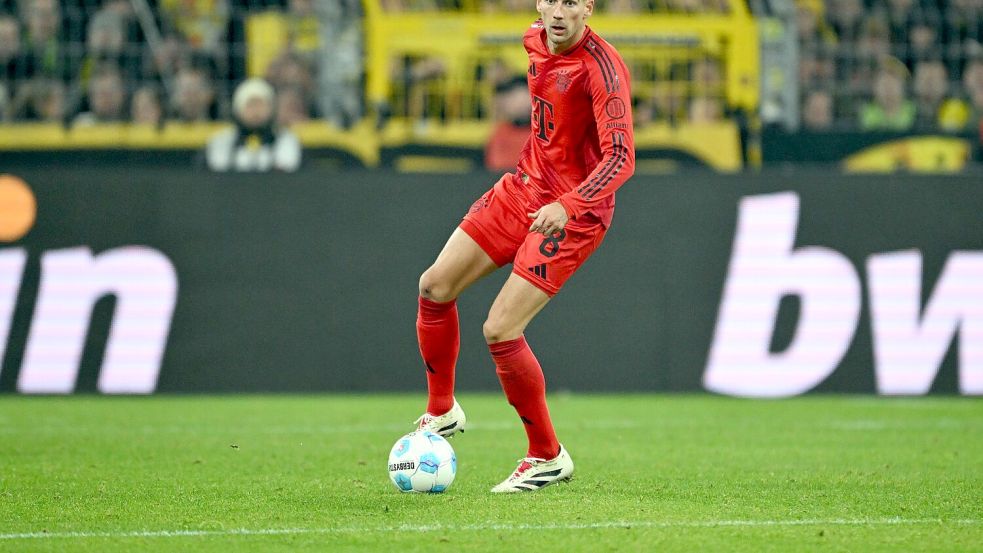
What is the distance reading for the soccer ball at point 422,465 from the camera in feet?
20.5

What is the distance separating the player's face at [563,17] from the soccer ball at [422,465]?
1.79 metres

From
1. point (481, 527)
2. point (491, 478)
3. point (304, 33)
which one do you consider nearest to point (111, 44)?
point (304, 33)

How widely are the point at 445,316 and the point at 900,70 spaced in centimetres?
818

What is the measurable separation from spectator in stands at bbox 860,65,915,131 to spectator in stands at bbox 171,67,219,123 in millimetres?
5840

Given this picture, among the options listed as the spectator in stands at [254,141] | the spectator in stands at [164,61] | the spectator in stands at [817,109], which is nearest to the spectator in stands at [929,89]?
the spectator in stands at [817,109]

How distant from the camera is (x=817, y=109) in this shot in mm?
13758

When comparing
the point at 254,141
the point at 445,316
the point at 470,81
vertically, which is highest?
the point at 470,81

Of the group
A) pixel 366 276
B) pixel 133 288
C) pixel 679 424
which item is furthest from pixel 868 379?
pixel 133 288

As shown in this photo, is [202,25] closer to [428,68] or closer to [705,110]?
[428,68]

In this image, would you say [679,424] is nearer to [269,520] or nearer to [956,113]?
[269,520]

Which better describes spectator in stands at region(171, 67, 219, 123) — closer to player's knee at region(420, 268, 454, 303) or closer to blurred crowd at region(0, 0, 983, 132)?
blurred crowd at region(0, 0, 983, 132)

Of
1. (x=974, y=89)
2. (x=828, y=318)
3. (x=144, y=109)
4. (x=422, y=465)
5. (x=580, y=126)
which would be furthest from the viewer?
(x=974, y=89)

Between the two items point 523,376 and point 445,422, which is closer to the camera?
point 523,376

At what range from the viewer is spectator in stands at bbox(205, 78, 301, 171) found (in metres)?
12.3
